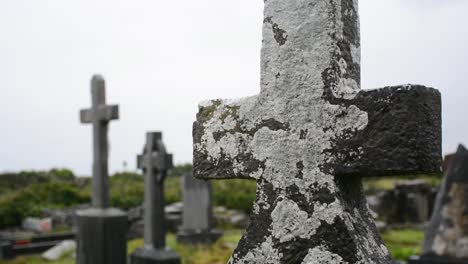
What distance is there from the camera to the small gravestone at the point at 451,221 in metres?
5.72

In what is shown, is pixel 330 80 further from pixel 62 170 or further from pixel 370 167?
pixel 62 170

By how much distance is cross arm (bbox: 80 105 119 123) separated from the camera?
7578 millimetres

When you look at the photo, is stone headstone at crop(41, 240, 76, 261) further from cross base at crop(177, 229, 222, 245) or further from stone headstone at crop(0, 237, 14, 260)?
cross base at crop(177, 229, 222, 245)

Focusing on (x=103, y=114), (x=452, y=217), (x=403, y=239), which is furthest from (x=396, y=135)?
(x=403, y=239)

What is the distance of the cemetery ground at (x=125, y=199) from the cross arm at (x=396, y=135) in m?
9.07

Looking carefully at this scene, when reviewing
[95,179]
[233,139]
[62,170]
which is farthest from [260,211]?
[62,170]

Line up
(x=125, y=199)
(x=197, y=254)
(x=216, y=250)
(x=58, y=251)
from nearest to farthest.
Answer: (x=197, y=254)
(x=216, y=250)
(x=58, y=251)
(x=125, y=199)

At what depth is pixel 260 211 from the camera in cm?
183

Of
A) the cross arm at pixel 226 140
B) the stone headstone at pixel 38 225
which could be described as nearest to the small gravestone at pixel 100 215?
the cross arm at pixel 226 140

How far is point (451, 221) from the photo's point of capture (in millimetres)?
5832

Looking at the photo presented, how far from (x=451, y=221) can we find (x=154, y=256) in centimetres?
439

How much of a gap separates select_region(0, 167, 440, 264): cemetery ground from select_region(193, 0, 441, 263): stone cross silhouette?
28.9ft

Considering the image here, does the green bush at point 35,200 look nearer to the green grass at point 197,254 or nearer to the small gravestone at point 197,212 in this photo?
the green grass at point 197,254

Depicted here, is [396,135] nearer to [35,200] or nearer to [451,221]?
[451,221]
